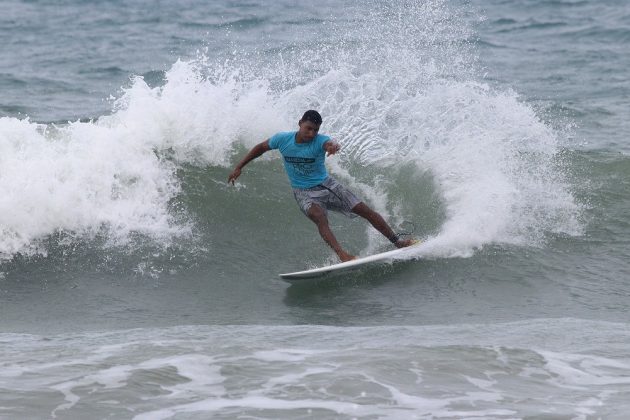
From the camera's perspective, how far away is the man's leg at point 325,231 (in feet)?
28.1

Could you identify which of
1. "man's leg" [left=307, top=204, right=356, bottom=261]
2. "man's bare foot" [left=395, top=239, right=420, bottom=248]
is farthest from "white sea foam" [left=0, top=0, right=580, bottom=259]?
"man's leg" [left=307, top=204, right=356, bottom=261]

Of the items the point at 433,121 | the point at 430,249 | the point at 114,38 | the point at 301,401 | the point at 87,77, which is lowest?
the point at 301,401

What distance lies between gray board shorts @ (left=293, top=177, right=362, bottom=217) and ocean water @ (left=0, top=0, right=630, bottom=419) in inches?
26.6

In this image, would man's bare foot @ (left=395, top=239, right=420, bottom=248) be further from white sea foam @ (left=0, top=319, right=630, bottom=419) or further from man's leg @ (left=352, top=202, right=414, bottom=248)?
white sea foam @ (left=0, top=319, right=630, bottom=419)

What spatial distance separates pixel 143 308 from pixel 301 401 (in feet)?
9.54

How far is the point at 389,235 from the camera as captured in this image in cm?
888

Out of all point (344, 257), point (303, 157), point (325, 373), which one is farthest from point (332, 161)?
point (325, 373)

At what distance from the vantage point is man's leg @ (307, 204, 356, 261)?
8555mm

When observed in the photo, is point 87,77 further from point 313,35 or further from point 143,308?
point 143,308

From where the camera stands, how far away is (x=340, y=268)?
8.55 metres

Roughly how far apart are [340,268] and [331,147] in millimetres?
1122

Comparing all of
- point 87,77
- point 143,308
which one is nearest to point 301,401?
point 143,308

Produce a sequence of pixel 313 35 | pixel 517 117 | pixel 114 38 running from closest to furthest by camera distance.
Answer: pixel 517 117 < pixel 313 35 < pixel 114 38

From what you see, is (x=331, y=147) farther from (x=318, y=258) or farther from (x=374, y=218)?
(x=318, y=258)
